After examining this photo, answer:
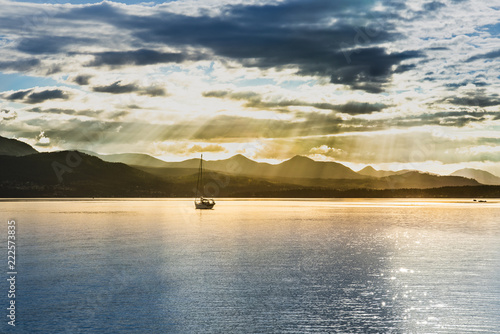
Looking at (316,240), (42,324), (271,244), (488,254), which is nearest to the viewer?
(42,324)

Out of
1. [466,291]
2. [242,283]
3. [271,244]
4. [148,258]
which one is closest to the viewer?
[466,291]

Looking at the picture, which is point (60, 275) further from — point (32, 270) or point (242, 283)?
point (242, 283)

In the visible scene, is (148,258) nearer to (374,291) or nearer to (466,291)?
(374,291)

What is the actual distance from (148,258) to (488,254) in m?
42.3

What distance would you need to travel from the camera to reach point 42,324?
109 ft

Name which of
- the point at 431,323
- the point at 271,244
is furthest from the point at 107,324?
the point at 271,244

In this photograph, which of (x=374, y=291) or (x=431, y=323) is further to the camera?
(x=374, y=291)

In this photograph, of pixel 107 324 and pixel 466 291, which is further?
pixel 466 291

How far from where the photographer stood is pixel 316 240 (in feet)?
279

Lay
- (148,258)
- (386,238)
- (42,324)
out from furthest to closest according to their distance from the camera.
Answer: (386,238) < (148,258) < (42,324)

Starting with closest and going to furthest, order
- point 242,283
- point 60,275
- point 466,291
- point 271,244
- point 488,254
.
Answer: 1. point 466,291
2. point 242,283
3. point 60,275
4. point 488,254
5. point 271,244

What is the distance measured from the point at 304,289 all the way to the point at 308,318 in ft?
29.3

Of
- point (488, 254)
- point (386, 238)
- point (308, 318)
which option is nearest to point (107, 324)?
point (308, 318)

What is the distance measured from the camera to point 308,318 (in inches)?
1366
